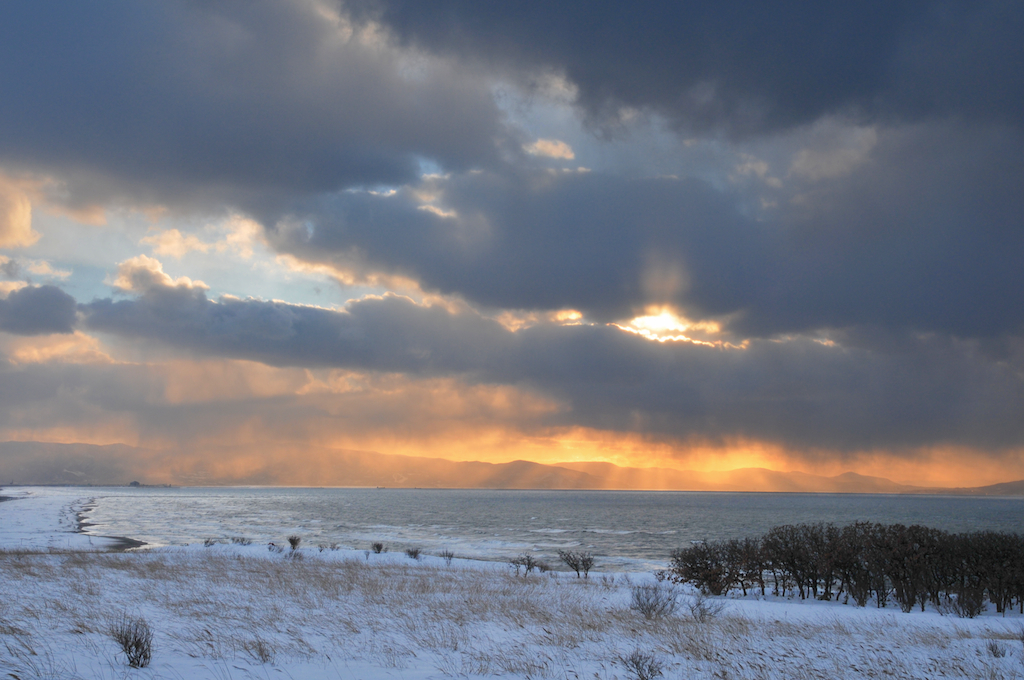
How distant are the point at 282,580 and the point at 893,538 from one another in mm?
26899

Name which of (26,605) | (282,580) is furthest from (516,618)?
(26,605)

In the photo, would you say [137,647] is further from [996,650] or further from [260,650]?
[996,650]

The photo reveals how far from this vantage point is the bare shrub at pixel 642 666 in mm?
10781

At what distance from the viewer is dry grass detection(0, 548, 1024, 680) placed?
11.6 meters

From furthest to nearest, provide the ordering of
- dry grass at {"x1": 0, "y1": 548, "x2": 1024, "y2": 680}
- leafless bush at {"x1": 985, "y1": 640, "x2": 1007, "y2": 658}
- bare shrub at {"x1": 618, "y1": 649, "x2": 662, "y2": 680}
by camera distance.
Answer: leafless bush at {"x1": 985, "y1": 640, "x2": 1007, "y2": 658}, dry grass at {"x1": 0, "y1": 548, "x2": 1024, "y2": 680}, bare shrub at {"x1": 618, "y1": 649, "x2": 662, "y2": 680}

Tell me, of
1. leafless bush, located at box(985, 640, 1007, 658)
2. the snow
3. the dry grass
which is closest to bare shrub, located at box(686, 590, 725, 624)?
the snow

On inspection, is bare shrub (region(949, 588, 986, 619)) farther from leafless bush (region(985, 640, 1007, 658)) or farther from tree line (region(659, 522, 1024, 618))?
leafless bush (region(985, 640, 1007, 658))

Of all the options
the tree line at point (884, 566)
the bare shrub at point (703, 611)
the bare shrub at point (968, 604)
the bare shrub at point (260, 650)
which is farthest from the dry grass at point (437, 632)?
the tree line at point (884, 566)

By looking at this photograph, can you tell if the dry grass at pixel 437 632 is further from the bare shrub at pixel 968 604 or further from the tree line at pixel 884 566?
the tree line at pixel 884 566

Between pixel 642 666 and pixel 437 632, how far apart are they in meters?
5.65

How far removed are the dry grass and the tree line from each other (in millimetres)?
5971

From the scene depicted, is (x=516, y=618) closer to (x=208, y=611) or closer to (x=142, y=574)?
(x=208, y=611)

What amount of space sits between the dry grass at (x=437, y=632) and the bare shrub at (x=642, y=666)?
25cm

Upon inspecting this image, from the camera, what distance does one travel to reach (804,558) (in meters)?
28.3
